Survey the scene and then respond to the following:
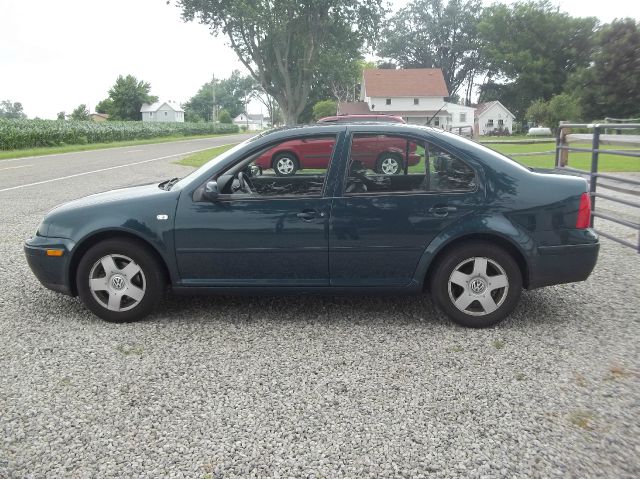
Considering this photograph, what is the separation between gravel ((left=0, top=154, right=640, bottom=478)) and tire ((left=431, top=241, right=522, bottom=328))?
5.8 inches

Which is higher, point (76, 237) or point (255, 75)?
point (255, 75)

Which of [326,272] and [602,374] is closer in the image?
[602,374]

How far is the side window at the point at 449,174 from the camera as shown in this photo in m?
4.38

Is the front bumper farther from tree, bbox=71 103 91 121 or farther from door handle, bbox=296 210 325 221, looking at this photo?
tree, bbox=71 103 91 121

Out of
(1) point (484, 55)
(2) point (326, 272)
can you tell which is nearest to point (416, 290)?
(2) point (326, 272)

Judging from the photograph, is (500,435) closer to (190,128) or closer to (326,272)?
(326,272)

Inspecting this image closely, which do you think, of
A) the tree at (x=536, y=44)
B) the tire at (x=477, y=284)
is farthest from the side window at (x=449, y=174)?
the tree at (x=536, y=44)

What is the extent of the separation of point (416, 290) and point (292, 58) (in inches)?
1767

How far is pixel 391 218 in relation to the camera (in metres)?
4.34

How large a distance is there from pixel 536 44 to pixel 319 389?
77255 millimetres

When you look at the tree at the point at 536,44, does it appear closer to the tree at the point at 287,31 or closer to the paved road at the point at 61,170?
the tree at the point at 287,31

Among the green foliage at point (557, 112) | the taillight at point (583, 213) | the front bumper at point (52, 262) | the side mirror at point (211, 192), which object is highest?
the green foliage at point (557, 112)

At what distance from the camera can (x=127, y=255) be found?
14.6ft

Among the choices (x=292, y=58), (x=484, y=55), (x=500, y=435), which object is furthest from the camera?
(x=484, y=55)
